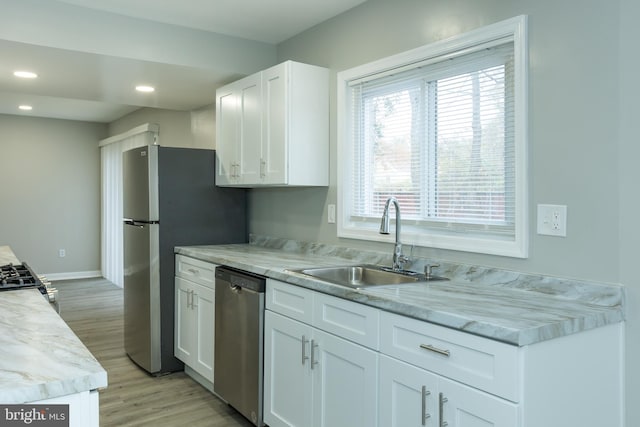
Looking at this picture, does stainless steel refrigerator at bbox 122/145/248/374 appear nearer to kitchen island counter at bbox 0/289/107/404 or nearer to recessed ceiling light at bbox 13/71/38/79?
recessed ceiling light at bbox 13/71/38/79

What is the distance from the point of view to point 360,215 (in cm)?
312

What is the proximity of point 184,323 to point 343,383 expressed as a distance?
5.87 feet

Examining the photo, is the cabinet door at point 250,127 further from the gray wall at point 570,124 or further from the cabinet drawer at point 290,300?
the gray wall at point 570,124

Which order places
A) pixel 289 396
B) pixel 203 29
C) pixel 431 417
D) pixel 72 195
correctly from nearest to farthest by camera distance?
pixel 431 417 < pixel 289 396 < pixel 203 29 < pixel 72 195

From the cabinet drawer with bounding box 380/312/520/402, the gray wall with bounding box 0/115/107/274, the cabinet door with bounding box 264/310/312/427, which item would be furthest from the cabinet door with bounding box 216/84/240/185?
the gray wall with bounding box 0/115/107/274

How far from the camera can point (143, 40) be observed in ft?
10.8

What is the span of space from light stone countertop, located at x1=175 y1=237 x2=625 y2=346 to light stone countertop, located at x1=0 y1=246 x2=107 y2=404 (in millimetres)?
1050

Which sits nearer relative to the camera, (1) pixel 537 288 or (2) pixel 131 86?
(1) pixel 537 288

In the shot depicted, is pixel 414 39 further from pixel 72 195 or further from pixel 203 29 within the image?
pixel 72 195

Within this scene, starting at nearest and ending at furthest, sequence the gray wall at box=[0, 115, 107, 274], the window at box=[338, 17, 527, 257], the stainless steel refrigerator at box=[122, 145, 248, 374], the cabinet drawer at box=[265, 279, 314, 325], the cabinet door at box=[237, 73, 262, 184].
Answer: the window at box=[338, 17, 527, 257] < the cabinet drawer at box=[265, 279, 314, 325] < the cabinet door at box=[237, 73, 262, 184] < the stainless steel refrigerator at box=[122, 145, 248, 374] < the gray wall at box=[0, 115, 107, 274]

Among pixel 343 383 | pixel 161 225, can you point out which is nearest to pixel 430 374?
pixel 343 383

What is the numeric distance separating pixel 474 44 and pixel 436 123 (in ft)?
1.42

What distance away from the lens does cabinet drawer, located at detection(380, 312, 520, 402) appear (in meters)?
1.50

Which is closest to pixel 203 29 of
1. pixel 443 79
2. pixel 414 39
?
pixel 414 39
